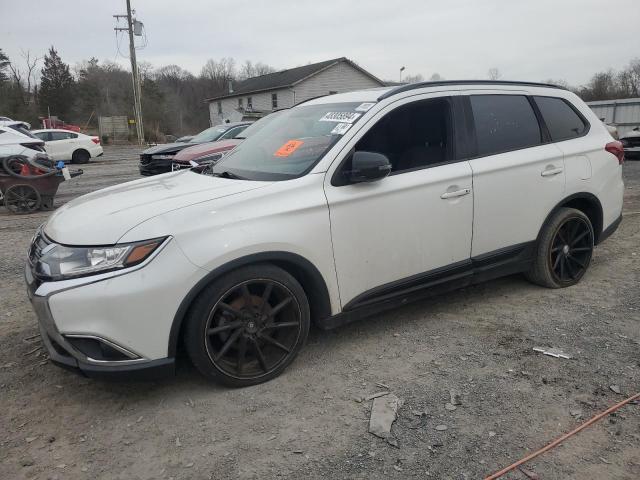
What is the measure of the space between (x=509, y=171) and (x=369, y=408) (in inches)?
86.6

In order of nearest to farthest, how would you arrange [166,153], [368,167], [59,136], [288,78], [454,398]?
[454,398]
[368,167]
[166,153]
[59,136]
[288,78]

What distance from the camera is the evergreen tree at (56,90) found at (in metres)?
56.0

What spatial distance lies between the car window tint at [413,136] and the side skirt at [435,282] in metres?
0.81

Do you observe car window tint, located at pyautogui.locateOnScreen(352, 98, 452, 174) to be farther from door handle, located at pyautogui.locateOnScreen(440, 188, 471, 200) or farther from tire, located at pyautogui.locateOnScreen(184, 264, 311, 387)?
tire, located at pyautogui.locateOnScreen(184, 264, 311, 387)

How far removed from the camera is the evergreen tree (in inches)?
2206

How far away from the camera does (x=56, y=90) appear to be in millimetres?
56469

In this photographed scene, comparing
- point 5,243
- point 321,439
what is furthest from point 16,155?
point 321,439

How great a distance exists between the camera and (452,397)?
2936mm

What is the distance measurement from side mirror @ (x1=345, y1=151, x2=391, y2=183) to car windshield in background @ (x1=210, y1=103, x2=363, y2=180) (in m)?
0.25

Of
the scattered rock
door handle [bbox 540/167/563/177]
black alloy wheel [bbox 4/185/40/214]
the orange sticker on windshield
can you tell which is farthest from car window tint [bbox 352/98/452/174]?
black alloy wheel [bbox 4/185/40/214]

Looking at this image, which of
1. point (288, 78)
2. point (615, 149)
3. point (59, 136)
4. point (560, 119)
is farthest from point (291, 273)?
point (288, 78)

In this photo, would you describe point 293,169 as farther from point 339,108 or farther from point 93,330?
point 93,330

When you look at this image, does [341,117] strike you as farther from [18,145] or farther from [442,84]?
[18,145]

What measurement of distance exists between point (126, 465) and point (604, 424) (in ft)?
8.13
